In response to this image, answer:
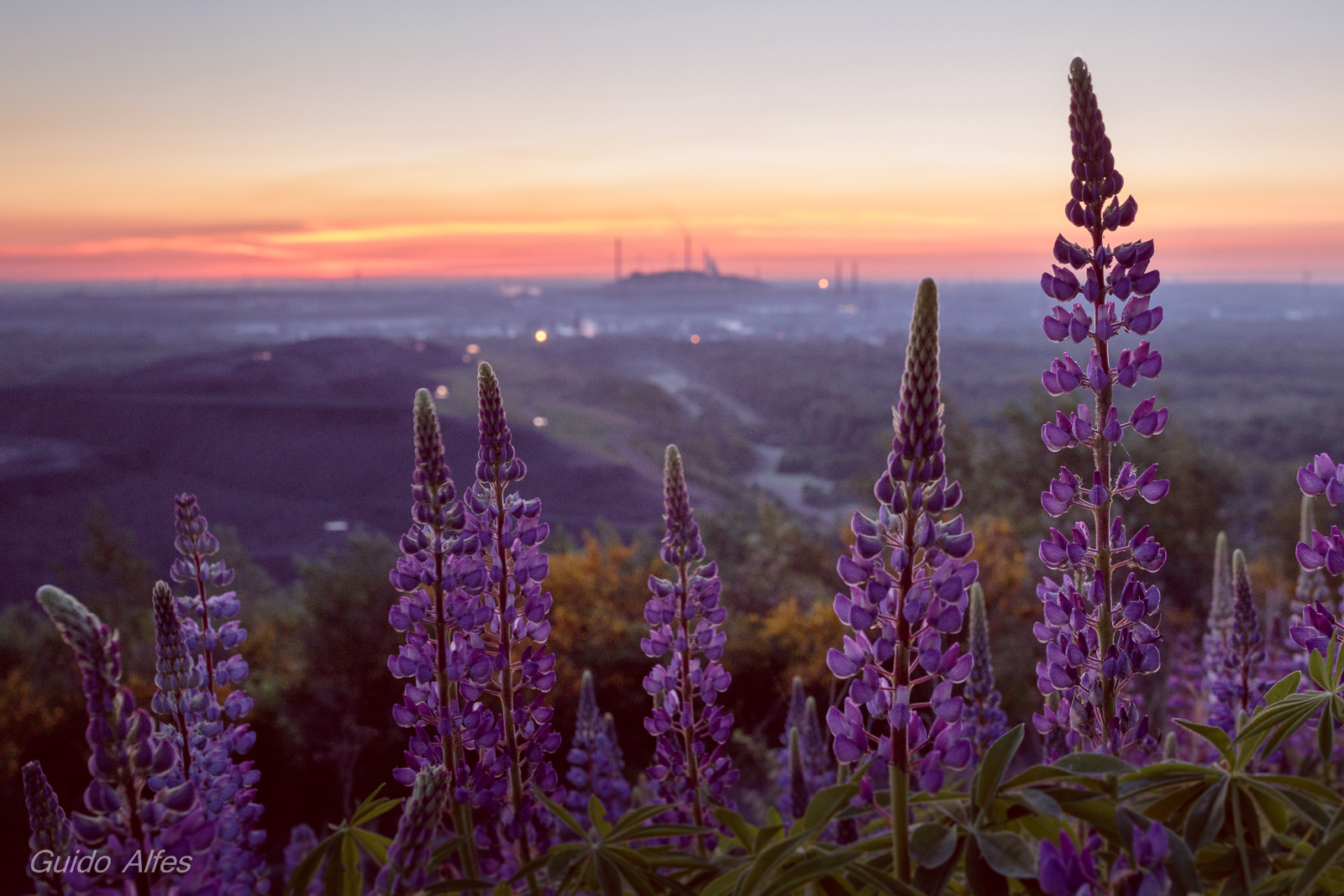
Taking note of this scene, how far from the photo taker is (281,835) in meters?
9.77

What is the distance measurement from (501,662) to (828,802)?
95cm

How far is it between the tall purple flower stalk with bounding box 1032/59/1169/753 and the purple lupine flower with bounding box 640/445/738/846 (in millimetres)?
855

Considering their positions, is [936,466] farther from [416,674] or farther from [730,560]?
[730,560]

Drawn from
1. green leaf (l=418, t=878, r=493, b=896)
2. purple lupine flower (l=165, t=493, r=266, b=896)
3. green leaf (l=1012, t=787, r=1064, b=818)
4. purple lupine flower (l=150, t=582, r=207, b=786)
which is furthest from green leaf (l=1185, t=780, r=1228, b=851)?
purple lupine flower (l=150, t=582, r=207, b=786)

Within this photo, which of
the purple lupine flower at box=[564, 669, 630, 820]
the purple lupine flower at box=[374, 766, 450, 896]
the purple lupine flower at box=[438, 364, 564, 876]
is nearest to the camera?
the purple lupine flower at box=[374, 766, 450, 896]

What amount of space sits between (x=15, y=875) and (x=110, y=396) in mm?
39718

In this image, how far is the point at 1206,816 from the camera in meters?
1.43

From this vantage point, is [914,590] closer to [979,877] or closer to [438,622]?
[979,877]

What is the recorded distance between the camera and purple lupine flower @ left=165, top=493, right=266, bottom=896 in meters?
2.05

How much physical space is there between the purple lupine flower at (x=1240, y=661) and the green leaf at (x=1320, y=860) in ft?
7.23

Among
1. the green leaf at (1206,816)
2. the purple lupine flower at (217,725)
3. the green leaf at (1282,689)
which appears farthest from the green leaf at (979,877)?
the purple lupine flower at (217,725)

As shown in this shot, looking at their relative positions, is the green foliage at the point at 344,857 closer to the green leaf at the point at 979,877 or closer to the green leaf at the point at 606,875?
the green leaf at the point at 606,875

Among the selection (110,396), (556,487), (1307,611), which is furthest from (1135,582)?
(110,396)

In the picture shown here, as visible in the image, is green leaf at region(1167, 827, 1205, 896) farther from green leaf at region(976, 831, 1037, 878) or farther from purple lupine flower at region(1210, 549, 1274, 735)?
purple lupine flower at region(1210, 549, 1274, 735)
